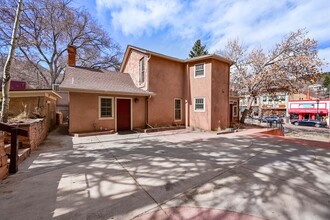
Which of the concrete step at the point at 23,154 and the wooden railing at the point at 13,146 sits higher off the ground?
the wooden railing at the point at 13,146

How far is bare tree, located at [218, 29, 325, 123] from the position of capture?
14.9 m

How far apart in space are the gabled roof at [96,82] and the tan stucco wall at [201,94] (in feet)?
11.9

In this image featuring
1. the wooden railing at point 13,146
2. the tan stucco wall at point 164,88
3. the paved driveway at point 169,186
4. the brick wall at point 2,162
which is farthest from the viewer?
the tan stucco wall at point 164,88

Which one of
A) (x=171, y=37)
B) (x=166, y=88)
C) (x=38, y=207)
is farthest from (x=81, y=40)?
(x=38, y=207)

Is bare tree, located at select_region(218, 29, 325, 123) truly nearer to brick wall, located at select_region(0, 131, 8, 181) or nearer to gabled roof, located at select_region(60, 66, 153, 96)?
gabled roof, located at select_region(60, 66, 153, 96)

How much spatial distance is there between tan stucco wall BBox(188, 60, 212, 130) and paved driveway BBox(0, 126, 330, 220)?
234 inches

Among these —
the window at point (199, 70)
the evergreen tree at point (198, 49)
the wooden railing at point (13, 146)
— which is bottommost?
the wooden railing at point (13, 146)

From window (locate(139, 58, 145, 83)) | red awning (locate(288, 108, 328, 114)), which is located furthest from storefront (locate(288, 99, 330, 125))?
window (locate(139, 58, 145, 83))

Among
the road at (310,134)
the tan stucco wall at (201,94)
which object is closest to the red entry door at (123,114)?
the tan stucco wall at (201,94)

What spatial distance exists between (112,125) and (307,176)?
30.9 feet

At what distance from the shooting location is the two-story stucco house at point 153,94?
9.61 m

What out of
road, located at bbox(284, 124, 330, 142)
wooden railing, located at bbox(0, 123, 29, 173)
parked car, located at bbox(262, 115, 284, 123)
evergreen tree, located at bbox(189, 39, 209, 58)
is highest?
evergreen tree, located at bbox(189, 39, 209, 58)

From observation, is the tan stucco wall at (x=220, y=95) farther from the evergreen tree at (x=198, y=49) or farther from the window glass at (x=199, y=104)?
the evergreen tree at (x=198, y=49)

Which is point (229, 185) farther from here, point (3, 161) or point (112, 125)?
point (112, 125)
